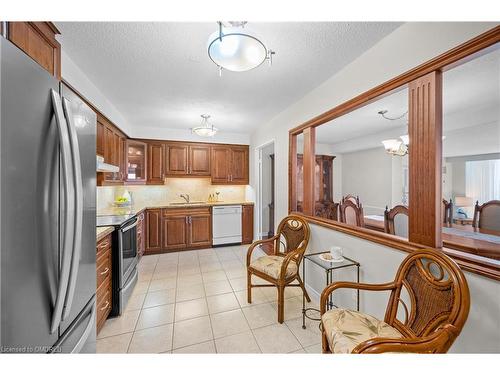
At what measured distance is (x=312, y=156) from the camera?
256 cm

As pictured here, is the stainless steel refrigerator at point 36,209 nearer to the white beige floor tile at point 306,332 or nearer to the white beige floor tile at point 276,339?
the white beige floor tile at point 276,339

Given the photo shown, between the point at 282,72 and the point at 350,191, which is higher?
the point at 282,72

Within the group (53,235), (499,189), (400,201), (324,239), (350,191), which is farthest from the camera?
(350,191)

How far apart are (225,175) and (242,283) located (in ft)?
8.30

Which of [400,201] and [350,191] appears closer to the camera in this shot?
[400,201]

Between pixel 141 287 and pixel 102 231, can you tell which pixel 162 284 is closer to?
pixel 141 287

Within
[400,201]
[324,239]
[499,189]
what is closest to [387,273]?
[324,239]

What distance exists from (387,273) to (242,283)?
1.77 meters

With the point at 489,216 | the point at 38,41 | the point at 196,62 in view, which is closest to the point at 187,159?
the point at 196,62

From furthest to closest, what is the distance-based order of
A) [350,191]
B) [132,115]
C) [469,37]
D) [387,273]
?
[350,191] → [132,115] → [387,273] → [469,37]

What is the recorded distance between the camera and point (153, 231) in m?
3.93

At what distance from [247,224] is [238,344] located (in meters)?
2.93
